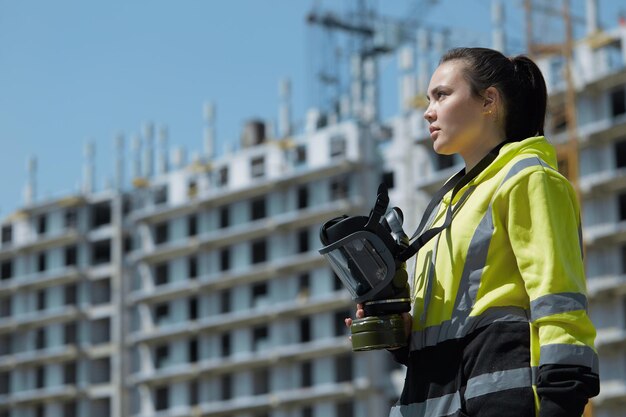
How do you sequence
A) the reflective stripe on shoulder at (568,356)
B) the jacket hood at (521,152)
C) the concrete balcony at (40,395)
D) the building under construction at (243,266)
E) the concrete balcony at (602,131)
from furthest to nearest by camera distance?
the concrete balcony at (40,395) → the building under construction at (243,266) → the concrete balcony at (602,131) → the jacket hood at (521,152) → the reflective stripe on shoulder at (568,356)

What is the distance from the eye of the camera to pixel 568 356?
443 centimetres

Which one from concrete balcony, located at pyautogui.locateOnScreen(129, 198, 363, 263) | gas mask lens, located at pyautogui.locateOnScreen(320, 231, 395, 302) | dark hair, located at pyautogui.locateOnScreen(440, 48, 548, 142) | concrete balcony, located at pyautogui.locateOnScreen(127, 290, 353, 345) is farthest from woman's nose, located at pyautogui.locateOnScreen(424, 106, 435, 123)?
concrete balcony, located at pyautogui.locateOnScreen(129, 198, 363, 263)

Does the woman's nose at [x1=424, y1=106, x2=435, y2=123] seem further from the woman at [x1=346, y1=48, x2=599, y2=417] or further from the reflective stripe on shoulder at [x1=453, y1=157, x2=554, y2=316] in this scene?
the reflective stripe on shoulder at [x1=453, y1=157, x2=554, y2=316]

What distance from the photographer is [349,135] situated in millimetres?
86062

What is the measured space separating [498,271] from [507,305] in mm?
129

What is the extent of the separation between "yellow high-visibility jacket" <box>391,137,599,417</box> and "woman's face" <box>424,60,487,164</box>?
14 centimetres

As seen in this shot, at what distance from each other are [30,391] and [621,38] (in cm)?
4748

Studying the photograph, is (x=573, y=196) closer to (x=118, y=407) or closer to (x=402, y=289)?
(x=402, y=289)

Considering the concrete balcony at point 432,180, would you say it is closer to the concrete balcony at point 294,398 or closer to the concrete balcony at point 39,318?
the concrete balcony at point 294,398

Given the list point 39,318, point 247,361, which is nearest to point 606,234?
point 247,361

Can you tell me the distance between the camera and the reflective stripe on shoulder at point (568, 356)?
4.42 meters

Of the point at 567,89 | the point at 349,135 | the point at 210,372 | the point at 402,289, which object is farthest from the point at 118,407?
the point at 402,289

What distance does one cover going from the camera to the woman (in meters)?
4.52

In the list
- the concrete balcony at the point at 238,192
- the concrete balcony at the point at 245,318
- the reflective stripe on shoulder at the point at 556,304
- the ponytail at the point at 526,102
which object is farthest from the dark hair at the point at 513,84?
the concrete balcony at the point at 238,192
